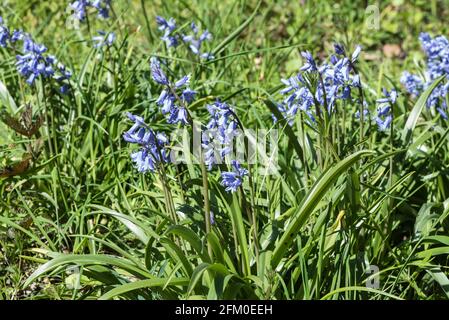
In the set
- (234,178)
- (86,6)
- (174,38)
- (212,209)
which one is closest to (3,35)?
(86,6)

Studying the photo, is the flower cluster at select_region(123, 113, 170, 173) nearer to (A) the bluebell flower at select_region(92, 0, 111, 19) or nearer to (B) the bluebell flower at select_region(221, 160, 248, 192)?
(B) the bluebell flower at select_region(221, 160, 248, 192)

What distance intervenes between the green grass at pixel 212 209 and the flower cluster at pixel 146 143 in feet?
0.36

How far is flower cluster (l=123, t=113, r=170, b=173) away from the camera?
323 centimetres

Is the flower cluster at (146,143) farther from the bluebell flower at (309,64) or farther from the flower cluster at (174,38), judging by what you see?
the flower cluster at (174,38)

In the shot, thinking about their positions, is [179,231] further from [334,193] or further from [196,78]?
[196,78]

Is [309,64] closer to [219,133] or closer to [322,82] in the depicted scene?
[322,82]

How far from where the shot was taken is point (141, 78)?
16.9 ft

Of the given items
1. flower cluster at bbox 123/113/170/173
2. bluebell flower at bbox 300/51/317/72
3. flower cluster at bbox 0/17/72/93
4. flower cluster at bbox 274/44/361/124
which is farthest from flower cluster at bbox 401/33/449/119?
flower cluster at bbox 0/17/72/93

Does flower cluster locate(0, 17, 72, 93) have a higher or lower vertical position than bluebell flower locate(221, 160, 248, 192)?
higher

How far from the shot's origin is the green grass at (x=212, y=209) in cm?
345

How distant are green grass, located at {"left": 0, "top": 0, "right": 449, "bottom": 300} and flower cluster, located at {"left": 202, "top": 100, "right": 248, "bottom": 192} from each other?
6.7 inches

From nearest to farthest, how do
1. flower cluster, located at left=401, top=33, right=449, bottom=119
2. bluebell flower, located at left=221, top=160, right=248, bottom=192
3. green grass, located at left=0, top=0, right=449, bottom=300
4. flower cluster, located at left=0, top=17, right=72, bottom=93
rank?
1. bluebell flower, located at left=221, top=160, right=248, bottom=192
2. green grass, located at left=0, top=0, right=449, bottom=300
3. flower cluster, located at left=0, top=17, right=72, bottom=93
4. flower cluster, located at left=401, top=33, right=449, bottom=119
